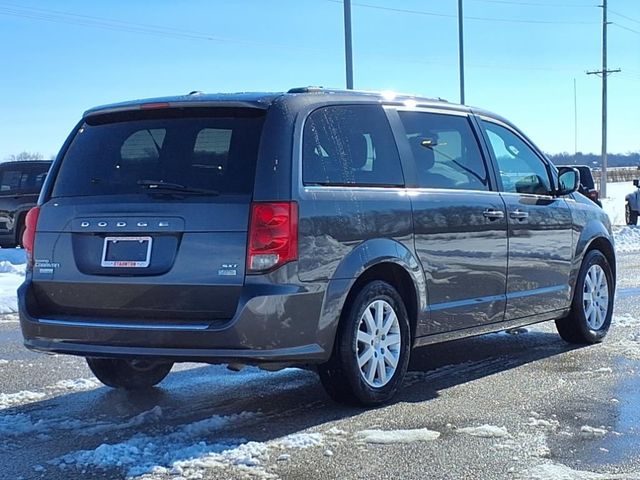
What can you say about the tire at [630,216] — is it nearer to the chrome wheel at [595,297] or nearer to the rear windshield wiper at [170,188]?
the chrome wheel at [595,297]

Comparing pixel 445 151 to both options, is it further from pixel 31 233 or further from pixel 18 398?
pixel 18 398

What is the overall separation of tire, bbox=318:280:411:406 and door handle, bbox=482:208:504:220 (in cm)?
111

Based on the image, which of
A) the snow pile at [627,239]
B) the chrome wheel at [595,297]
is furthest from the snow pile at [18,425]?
the snow pile at [627,239]

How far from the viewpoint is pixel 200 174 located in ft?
17.6

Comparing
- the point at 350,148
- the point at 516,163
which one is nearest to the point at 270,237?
the point at 350,148

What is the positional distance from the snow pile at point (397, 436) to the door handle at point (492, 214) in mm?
→ 1986

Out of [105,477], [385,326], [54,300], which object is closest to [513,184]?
[385,326]

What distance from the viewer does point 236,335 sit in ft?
16.7

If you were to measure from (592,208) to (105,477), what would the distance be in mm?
5174

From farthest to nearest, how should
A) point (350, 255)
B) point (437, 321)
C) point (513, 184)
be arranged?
point (513, 184) < point (437, 321) < point (350, 255)

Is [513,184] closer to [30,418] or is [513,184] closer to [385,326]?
[385,326]

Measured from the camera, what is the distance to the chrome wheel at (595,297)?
8062 millimetres

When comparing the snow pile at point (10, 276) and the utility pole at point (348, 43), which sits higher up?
the utility pole at point (348, 43)

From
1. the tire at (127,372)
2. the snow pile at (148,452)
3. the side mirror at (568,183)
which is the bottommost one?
the snow pile at (148,452)
